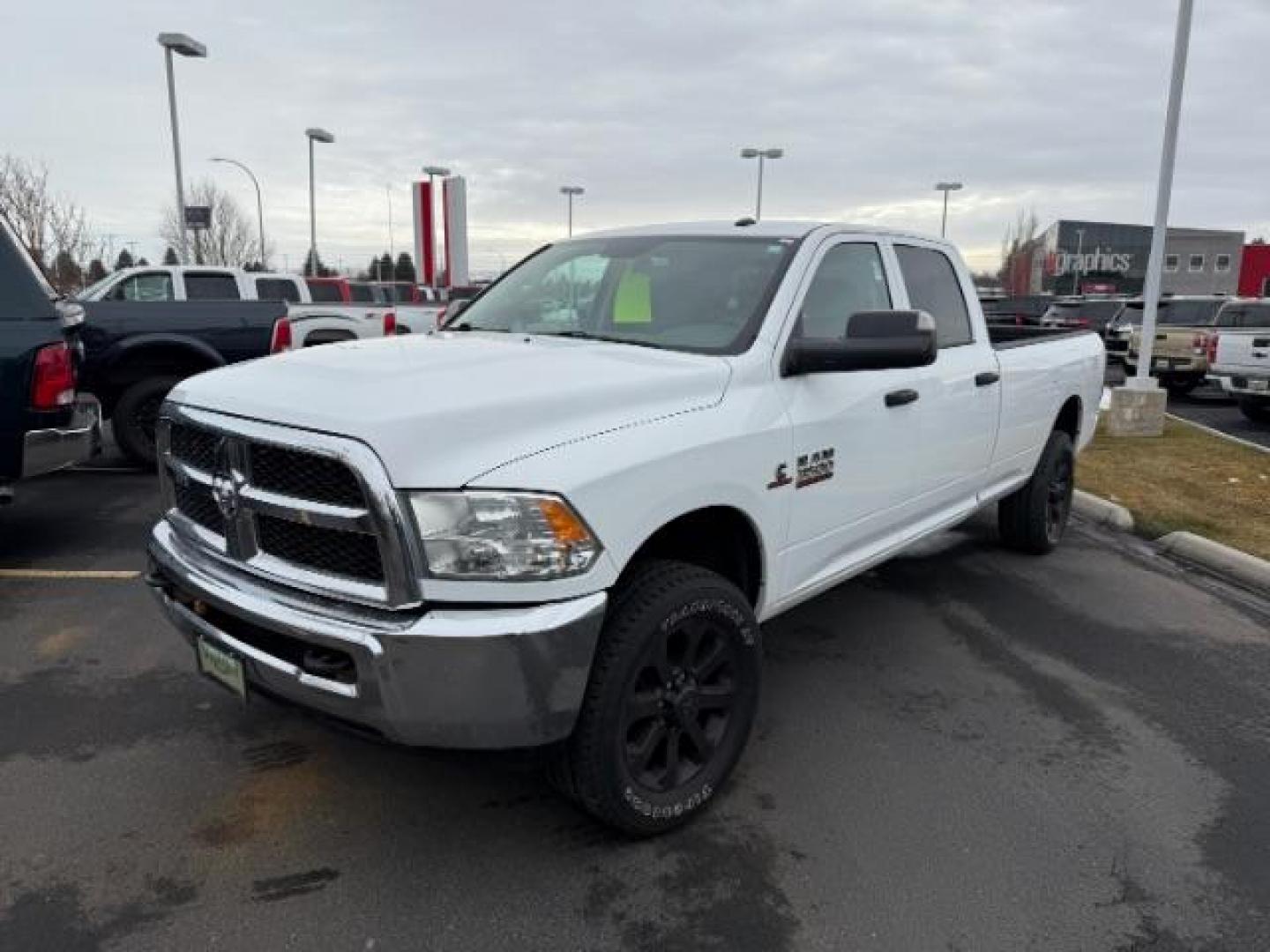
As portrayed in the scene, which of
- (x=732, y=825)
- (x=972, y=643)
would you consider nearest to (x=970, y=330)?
(x=972, y=643)

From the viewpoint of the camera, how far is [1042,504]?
6.05 meters

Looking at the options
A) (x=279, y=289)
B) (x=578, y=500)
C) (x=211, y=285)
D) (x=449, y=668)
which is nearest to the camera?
(x=449, y=668)

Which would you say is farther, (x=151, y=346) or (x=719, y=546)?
(x=151, y=346)

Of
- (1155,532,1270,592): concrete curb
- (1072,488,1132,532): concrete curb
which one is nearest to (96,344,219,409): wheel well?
(1072,488,1132,532): concrete curb

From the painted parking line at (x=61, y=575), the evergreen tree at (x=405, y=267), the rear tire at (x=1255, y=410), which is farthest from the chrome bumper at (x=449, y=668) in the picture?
the evergreen tree at (x=405, y=267)

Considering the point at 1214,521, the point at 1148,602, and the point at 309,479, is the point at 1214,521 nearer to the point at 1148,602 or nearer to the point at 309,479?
the point at 1148,602

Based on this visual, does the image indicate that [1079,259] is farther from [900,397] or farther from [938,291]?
→ [900,397]

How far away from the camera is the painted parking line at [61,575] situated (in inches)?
216

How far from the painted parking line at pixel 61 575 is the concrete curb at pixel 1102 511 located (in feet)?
21.2

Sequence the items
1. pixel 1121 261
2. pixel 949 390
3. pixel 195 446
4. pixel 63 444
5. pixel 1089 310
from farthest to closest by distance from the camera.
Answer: pixel 1121 261, pixel 1089 310, pixel 63 444, pixel 949 390, pixel 195 446

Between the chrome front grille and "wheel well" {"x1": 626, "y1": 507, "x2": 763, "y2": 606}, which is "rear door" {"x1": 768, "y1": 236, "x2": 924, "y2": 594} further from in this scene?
the chrome front grille

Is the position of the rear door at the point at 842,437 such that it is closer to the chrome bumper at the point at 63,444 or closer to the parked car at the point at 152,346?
the chrome bumper at the point at 63,444

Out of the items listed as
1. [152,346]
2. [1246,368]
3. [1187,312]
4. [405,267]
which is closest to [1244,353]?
[1246,368]

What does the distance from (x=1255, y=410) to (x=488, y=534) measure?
46.4ft
